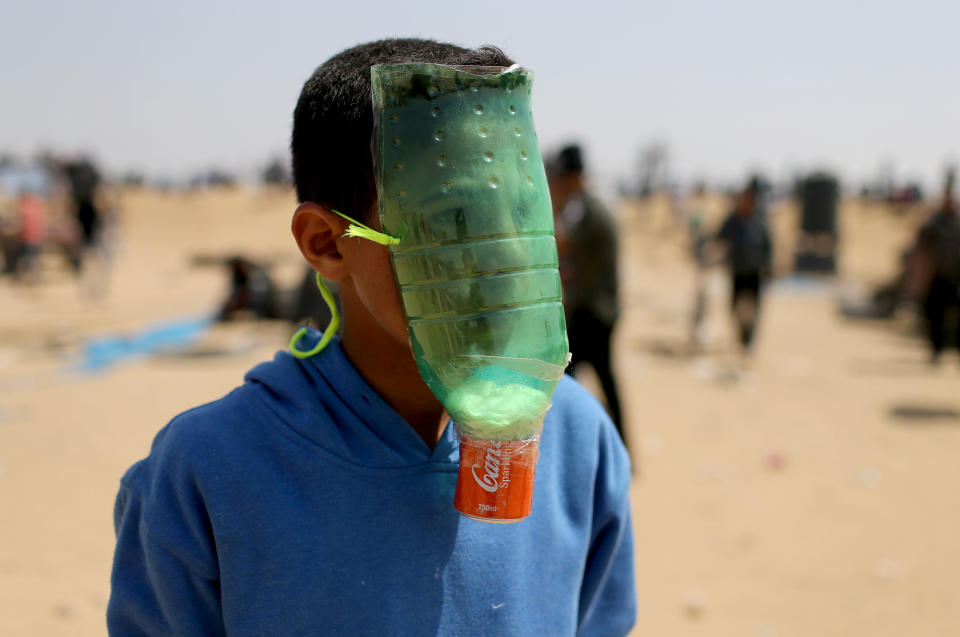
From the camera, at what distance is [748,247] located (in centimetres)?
773

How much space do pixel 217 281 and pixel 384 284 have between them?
1557 cm

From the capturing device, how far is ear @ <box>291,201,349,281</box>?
109 cm

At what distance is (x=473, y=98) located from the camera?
954 mm

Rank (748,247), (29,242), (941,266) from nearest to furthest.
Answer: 1. (941,266)
2. (748,247)
3. (29,242)

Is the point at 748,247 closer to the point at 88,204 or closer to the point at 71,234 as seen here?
the point at 88,204

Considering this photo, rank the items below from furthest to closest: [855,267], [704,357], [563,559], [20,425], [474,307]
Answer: [855,267], [704,357], [20,425], [563,559], [474,307]

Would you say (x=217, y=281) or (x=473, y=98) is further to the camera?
(x=217, y=281)

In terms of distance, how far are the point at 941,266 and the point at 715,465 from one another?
3.65 metres

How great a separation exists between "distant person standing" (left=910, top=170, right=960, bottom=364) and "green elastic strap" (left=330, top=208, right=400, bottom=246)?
7214 millimetres

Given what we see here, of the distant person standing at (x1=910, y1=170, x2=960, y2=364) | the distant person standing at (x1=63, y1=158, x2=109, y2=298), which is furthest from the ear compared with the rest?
the distant person standing at (x1=63, y1=158, x2=109, y2=298)

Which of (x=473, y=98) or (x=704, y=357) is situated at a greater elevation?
(x=473, y=98)

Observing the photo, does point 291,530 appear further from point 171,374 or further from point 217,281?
point 217,281

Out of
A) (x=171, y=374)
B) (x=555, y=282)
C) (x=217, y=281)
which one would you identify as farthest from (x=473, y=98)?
(x=217, y=281)

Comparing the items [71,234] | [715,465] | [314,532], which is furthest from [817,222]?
[314,532]
